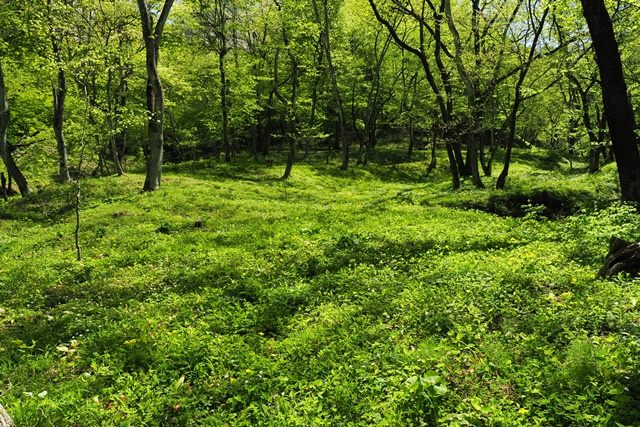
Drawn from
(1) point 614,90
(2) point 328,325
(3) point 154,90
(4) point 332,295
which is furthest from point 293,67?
(2) point 328,325

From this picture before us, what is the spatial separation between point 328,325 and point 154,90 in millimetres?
18766

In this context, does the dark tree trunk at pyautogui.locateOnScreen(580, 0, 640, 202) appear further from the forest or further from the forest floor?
the forest floor

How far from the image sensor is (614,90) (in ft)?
35.6

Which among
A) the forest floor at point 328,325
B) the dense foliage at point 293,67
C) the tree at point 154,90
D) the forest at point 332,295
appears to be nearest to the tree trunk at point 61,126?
the dense foliage at point 293,67

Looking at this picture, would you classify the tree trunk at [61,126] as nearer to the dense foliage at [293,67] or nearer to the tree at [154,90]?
the dense foliage at [293,67]

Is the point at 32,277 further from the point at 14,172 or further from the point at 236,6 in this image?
the point at 236,6

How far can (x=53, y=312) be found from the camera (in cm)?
1001

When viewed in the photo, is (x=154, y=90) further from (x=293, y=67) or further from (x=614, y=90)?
(x=614, y=90)

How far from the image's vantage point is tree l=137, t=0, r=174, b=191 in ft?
70.2

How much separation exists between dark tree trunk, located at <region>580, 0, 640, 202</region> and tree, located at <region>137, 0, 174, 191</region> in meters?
18.2

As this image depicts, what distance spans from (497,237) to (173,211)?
13.7m

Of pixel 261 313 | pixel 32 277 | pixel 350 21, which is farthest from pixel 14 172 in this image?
pixel 350 21

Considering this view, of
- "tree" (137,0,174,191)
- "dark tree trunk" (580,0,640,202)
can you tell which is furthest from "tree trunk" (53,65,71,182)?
"dark tree trunk" (580,0,640,202)

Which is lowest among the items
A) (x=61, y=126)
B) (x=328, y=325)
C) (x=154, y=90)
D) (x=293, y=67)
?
(x=328, y=325)
